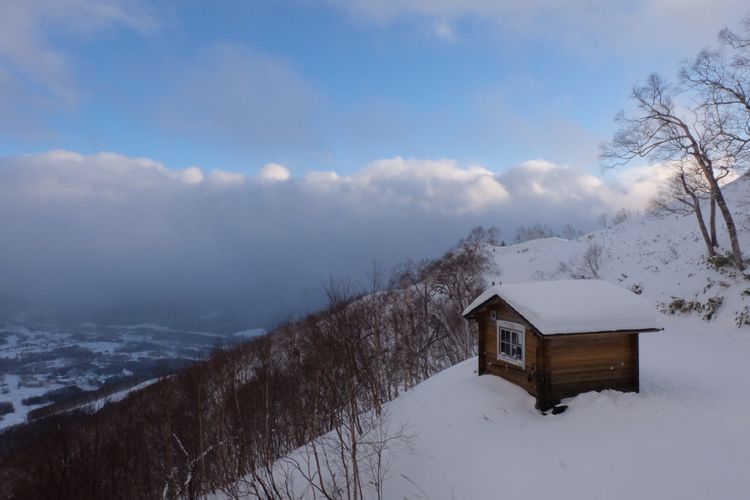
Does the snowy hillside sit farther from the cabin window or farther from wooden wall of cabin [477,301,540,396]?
the cabin window

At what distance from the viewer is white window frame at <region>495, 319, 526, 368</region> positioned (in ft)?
45.2

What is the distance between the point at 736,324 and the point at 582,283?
34.2 feet

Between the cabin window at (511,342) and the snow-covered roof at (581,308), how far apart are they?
107 centimetres

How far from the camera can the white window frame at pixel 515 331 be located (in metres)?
13.8

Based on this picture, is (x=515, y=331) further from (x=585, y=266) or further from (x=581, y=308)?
(x=585, y=266)

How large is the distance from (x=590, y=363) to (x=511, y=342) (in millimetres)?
2505

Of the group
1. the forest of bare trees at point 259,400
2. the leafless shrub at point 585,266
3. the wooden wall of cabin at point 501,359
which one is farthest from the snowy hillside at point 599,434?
the leafless shrub at point 585,266

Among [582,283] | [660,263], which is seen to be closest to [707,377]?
[582,283]

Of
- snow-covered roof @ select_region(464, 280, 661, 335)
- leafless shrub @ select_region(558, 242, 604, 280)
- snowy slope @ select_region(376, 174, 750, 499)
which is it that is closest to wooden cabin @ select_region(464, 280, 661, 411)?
snow-covered roof @ select_region(464, 280, 661, 335)

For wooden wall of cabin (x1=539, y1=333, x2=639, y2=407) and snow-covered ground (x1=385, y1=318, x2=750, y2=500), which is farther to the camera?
wooden wall of cabin (x1=539, y1=333, x2=639, y2=407)

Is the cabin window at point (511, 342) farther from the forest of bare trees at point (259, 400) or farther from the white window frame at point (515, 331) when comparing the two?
the forest of bare trees at point (259, 400)

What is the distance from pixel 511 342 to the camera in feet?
47.8

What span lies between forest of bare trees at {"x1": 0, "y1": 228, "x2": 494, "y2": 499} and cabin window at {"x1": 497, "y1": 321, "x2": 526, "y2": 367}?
21.5 ft

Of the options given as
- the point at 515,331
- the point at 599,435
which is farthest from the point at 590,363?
the point at 599,435
